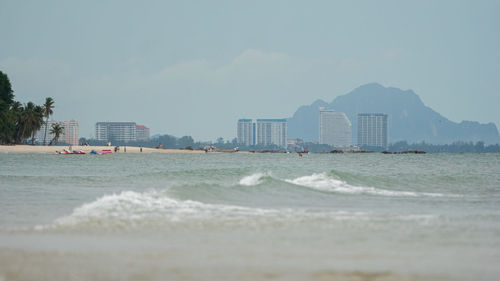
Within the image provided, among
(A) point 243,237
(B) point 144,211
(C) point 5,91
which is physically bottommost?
(A) point 243,237

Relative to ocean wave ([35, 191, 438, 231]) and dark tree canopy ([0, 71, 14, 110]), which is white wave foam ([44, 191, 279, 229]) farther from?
dark tree canopy ([0, 71, 14, 110])

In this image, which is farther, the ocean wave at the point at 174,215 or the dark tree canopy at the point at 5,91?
the dark tree canopy at the point at 5,91

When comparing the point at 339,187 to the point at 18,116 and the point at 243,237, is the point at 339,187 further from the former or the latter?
the point at 18,116

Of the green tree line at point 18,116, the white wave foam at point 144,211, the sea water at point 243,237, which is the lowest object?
the sea water at point 243,237

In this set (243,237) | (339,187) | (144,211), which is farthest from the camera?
(339,187)

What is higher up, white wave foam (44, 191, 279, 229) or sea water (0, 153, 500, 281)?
white wave foam (44, 191, 279, 229)

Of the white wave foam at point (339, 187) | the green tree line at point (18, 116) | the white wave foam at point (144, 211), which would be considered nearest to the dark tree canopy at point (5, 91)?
the green tree line at point (18, 116)

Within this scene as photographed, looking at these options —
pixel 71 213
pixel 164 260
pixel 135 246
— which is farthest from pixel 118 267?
pixel 71 213

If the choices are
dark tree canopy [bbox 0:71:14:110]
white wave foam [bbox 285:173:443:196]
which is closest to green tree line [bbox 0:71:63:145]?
dark tree canopy [bbox 0:71:14:110]

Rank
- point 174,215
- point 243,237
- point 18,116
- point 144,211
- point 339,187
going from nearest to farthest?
1. point 243,237
2. point 174,215
3. point 144,211
4. point 339,187
5. point 18,116

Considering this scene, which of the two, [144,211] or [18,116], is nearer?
[144,211]

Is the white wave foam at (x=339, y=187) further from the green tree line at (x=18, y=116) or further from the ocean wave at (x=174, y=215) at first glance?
the green tree line at (x=18, y=116)

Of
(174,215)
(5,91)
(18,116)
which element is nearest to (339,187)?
(174,215)

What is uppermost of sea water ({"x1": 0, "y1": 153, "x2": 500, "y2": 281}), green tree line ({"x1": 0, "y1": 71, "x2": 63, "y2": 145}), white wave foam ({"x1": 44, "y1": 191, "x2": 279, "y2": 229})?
green tree line ({"x1": 0, "y1": 71, "x2": 63, "y2": 145})
